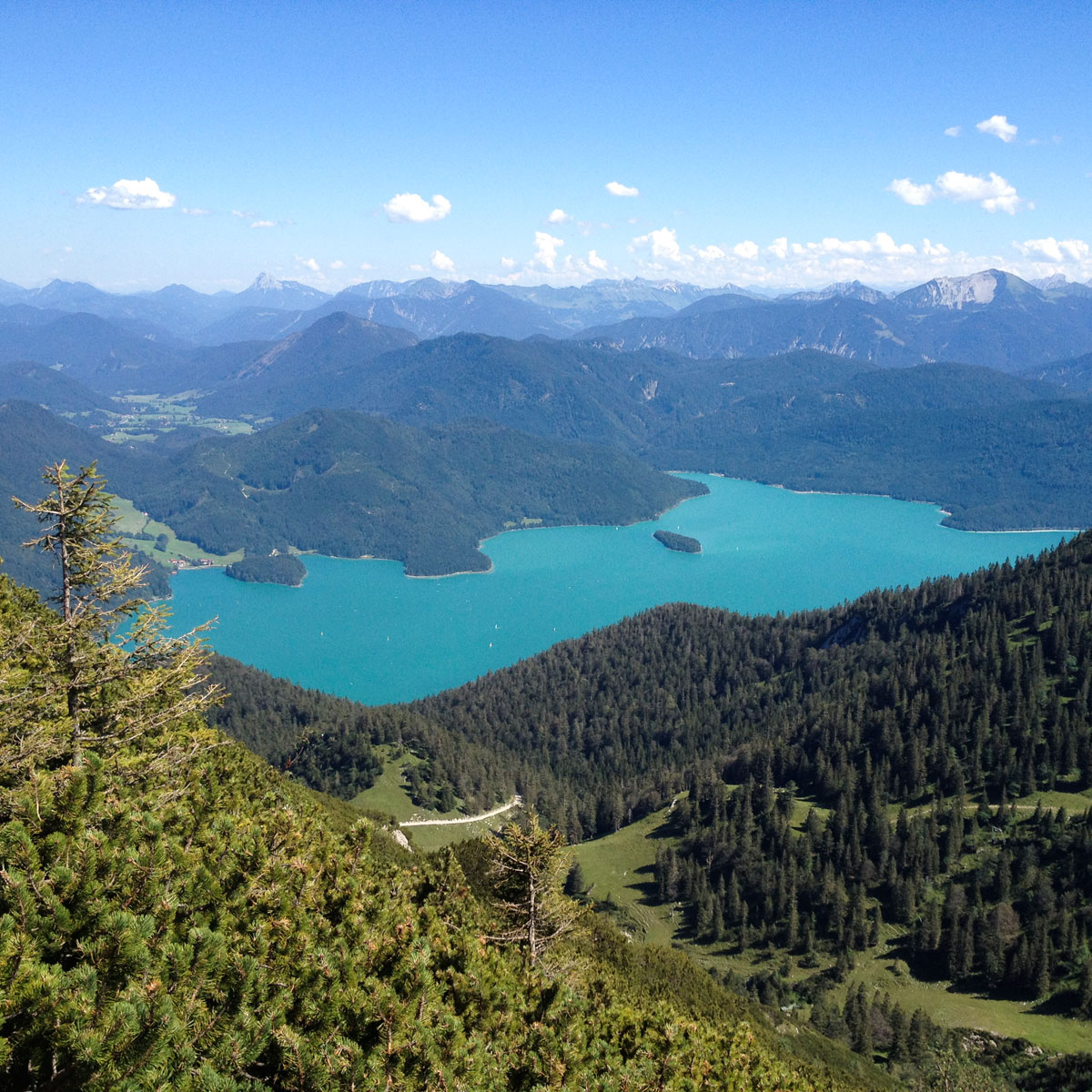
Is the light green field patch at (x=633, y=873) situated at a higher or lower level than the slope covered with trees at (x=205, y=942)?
lower

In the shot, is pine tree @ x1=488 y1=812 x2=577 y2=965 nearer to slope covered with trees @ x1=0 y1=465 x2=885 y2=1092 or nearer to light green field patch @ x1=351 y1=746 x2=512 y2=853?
slope covered with trees @ x1=0 y1=465 x2=885 y2=1092

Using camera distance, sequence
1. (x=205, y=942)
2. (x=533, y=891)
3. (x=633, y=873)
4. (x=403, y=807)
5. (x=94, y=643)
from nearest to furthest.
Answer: (x=205, y=942) → (x=94, y=643) → (x=533, y=891) → (x=633, y=873) → (x=403, y=807)

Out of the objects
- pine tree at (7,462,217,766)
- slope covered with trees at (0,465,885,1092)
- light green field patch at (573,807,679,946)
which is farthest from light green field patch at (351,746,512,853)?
slope covered with trees at (0,465,885,1092)

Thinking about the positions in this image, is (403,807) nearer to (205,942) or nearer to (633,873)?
(633,873)

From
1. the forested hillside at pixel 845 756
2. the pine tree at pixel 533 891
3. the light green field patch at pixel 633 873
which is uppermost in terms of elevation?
the pine tree at pixel 533 891

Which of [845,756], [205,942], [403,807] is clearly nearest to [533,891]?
[205,942]

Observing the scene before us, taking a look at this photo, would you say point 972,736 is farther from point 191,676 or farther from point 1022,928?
point 191,676

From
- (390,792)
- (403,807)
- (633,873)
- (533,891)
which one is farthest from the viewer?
(390,792)

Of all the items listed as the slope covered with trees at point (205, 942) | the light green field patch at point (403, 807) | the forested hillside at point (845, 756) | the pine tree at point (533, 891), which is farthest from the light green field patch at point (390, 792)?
the slope covered with trees at point (205, 942)

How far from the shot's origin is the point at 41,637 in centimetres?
1762

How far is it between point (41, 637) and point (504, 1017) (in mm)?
12335

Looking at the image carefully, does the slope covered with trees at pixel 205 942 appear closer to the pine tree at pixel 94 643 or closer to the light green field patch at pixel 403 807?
the pine tree at pixel 94 643

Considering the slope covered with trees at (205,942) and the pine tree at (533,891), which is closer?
the slope covered with trees at (205,942)

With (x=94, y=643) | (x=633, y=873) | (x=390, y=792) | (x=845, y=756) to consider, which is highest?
(x=94, y=643)
